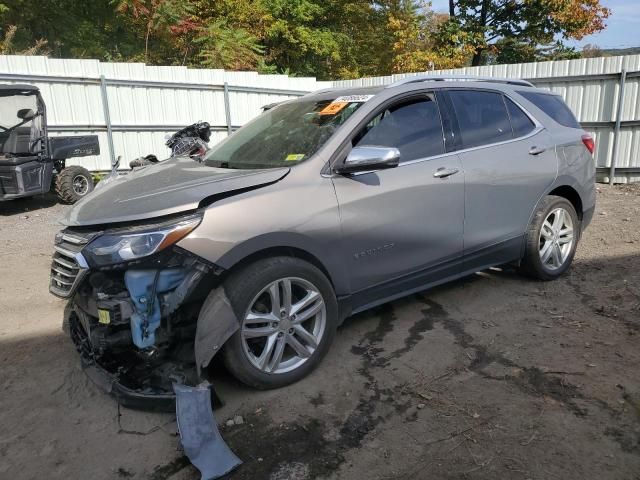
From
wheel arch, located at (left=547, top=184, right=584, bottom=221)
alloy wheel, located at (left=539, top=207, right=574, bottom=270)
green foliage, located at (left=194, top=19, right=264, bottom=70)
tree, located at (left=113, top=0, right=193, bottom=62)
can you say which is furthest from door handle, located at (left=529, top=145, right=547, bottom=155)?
tree, located at (left=113, top=0, right=193, bottom=62)

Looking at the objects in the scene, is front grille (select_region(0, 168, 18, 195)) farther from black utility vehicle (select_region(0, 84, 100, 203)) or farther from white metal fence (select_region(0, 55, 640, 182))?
white metal fence (select_region(0, 55, 640, 182))

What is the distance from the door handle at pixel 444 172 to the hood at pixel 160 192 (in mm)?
1172

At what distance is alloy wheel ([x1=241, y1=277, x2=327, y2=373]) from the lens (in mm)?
2893

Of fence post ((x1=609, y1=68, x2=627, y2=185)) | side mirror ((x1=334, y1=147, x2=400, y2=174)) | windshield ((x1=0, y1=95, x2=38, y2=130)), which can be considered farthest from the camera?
fence post ((x1=609, y1=68, x2=627, y2=185))

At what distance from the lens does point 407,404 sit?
2.87 metres

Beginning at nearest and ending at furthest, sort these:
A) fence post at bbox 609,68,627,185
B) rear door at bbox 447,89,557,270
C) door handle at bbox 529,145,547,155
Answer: rear door at bbox 447,89,557,270 → door handle at bbox 529,145,547,155 → fence post at bbox 609,68,627,185

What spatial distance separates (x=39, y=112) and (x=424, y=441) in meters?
8.79

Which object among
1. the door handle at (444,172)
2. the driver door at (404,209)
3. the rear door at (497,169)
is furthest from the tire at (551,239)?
the door handle at (444,172)

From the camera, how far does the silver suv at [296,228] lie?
269cm

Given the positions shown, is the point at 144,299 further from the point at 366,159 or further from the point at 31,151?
the point at 31,151

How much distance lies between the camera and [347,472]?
7.68 ft

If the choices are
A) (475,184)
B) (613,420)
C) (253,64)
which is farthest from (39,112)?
(253,64)

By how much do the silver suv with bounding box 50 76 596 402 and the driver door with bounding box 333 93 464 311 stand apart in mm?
10

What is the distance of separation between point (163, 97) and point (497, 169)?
9325 mm
